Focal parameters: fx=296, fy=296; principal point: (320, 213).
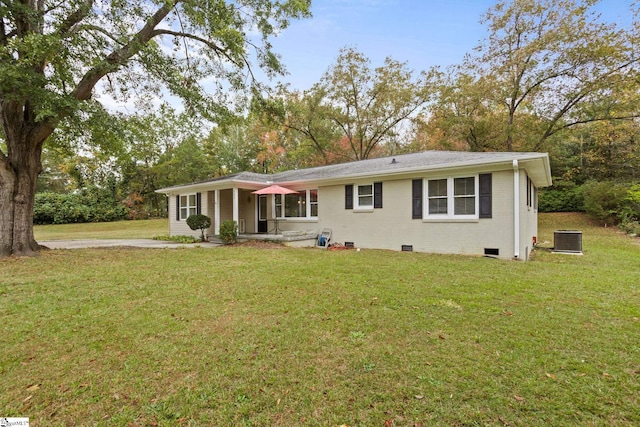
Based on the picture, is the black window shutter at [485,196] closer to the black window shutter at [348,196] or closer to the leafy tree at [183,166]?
the black window shutter at [348,196]

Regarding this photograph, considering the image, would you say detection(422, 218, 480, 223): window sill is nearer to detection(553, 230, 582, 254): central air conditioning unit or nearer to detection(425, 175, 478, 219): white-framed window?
detection(425, 175, 478, 219): white-framed window

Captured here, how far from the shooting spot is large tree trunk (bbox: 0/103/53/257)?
310 inches

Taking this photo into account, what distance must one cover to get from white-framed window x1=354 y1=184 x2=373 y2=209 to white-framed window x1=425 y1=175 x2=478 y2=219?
6.58 feet

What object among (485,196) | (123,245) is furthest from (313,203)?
(123,245)

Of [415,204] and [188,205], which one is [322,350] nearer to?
[415,204]

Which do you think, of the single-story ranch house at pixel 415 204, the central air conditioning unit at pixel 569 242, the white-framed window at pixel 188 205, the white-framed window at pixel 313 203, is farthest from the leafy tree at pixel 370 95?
the central air conditioning unit at pixel 569 242

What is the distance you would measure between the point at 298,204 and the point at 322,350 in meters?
10.0

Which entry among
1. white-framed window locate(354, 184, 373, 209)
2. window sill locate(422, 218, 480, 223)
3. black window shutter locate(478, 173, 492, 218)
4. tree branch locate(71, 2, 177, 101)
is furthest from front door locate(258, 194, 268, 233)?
black window shutter locate(478, 173, 492, 218)

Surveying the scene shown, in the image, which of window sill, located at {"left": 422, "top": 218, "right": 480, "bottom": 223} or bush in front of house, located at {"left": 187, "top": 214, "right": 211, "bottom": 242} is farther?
bush in front of house, located at {"left": 187, "top": 214, "right": 211, "bottom": 242}

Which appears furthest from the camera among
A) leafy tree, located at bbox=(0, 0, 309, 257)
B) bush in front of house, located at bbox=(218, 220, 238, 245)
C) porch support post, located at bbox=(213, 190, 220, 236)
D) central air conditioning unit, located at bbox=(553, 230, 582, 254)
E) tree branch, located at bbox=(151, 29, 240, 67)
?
porch support post, located at bbox=(213, 190, 220, 236)

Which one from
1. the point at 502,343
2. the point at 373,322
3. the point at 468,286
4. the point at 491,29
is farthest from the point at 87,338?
the point at 491,29

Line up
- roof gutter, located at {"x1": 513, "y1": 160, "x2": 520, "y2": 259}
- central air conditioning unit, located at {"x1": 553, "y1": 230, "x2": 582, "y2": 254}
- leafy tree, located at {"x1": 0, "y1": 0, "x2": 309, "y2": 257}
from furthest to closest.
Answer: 1. central air conditioning unit, located at {"x1": 553, "y1": 230, "x2": 582, "y2": 254}
2. roof gutter, located at {"x1": 513, "y1": 160, "x2": 520, "y2": 259}
3. leafy tree, located at {"x1": 0, "y1": 0, "x2": 309, "y2": 257}

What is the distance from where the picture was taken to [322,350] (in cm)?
286

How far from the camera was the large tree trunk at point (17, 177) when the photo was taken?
310 inches
